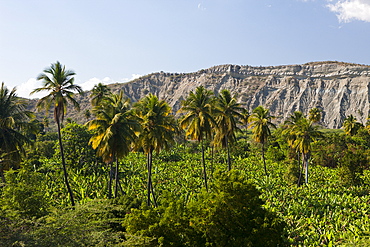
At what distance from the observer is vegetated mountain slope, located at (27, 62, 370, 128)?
134250 millimetres

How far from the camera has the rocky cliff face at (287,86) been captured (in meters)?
134

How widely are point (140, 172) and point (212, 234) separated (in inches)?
1200

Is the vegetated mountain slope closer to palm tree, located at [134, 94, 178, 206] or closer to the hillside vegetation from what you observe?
the hillside vegetation

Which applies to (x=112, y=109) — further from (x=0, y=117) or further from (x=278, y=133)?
(x=278, y=133)

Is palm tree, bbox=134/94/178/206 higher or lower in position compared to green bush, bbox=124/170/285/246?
higher

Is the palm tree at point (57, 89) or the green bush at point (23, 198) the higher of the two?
the palm tree at point (57, 89)

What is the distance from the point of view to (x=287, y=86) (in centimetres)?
15525

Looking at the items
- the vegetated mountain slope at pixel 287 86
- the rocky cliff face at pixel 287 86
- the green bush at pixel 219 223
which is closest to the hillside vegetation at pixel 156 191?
the green bush at pixel 219 223

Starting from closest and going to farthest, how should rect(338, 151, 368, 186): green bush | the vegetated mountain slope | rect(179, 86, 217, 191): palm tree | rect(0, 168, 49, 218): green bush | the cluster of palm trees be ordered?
rect(0, 168, 49, 218): green bush → the cluster of palm trees → rect(179, 86, 217, 191): palm tree → rect(338, 151, 368, 186): green bush → the vegetated mountain slope

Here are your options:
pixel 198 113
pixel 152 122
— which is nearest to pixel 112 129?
pixel 152 122

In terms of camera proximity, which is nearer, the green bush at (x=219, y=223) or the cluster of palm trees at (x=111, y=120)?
the green bush at (x=219, y=223)

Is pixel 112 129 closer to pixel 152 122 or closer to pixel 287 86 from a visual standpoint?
pixel 152 122

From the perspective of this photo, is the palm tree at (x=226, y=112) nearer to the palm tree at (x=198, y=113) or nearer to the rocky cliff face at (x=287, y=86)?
the palm tree at (x=198, y=113)

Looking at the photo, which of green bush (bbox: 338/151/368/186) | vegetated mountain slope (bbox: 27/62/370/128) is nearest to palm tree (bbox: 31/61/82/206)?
green bush (bbox: 338/151/368/186)
